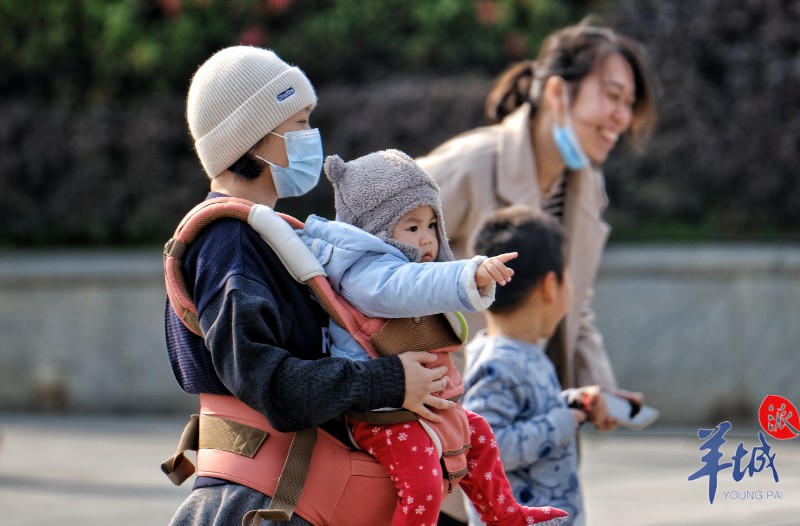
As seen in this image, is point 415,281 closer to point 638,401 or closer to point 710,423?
point 638,401

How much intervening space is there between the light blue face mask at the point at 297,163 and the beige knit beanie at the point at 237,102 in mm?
49

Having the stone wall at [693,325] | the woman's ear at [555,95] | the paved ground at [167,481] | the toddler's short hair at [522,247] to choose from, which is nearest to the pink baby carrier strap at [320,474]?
the toddler's short hair at [522,247]

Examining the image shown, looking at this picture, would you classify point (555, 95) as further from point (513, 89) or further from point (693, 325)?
point (693, 325)

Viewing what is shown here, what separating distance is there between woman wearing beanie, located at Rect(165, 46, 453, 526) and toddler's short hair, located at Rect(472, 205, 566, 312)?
0.98 m

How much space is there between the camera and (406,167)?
2.82m

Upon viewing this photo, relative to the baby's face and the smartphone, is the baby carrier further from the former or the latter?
the smartphone

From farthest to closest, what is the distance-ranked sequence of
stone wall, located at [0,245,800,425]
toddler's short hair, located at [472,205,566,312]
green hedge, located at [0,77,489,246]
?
green hedge, located at [0,77,489,246] < stone wall, located at [0,245,800,425] < toddler's short hair, located at [472,205,566,312]

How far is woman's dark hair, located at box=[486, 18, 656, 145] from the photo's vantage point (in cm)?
460

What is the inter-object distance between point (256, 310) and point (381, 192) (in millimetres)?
409

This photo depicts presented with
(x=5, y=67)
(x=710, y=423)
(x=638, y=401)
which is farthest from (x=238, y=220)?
(x=5, y=67)

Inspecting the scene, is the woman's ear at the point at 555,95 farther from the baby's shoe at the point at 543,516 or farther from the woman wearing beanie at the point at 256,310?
the baby's shoe at the point at 543,516

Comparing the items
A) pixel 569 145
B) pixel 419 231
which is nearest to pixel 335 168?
pixel 419 231

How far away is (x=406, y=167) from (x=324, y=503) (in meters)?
0.70

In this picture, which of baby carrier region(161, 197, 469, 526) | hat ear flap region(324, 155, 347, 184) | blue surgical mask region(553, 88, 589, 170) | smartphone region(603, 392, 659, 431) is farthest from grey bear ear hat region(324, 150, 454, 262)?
blue surgical mask region(553, 88, 589, 170)
